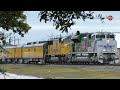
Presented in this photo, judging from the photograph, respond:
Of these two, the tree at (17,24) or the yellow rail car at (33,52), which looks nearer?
the tree at (17,24)

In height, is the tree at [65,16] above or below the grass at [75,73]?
above

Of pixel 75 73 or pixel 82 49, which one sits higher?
pixel 82 49

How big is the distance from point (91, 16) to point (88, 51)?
29263 millimetres

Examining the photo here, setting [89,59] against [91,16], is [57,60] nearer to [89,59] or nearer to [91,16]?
[89,59]

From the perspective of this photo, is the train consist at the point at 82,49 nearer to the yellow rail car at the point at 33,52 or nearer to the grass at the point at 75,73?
the yellow rail car at the point at 33,52

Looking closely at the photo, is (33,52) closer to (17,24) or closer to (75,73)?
(75,73)

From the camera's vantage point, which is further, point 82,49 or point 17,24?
point 82,49

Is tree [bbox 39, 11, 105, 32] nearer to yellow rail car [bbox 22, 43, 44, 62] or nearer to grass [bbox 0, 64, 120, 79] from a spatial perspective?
grass [bbox 0, 64, 120, 79]

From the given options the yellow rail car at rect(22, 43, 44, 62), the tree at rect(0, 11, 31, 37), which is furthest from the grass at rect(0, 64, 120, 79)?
the yellow rail car at rect(22, 43, 44, 62)

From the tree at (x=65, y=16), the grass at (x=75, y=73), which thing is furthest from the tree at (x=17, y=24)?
the grass at (x=75, y=73)

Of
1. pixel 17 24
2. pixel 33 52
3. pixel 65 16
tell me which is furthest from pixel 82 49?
pixel 65 16

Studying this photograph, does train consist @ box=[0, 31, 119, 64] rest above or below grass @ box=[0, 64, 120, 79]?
above

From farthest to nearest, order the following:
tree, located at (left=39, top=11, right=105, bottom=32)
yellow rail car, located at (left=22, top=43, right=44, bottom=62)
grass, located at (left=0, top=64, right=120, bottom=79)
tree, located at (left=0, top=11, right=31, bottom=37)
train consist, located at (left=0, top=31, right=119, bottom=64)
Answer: yellow rail car, located at (left=22, top=43, right=44, bottom=62) → train consist, located at (left=0, top=31, right=119, bottom=64) → grass, located at (left=0, top=64, right=120, bottom=79) → tree, located at (left=0, top=11, right=31, bottom=37) → tree, located at (left=39, top=11, right=105, bottom=32)
